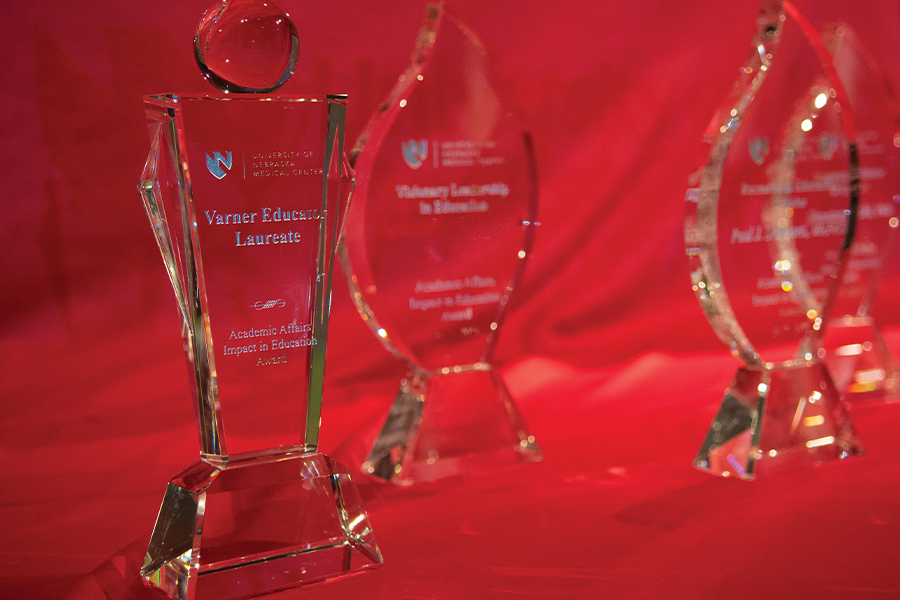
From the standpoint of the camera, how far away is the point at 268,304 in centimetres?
81

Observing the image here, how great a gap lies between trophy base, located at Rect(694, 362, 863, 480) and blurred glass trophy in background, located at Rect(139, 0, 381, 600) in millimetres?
465

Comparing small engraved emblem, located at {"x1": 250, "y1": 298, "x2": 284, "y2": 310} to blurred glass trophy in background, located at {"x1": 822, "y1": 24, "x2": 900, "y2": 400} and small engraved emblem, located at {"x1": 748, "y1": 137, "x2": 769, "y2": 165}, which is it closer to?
small engraved emblem, located at {"x1": 748, "y1": 137, "x2": 769, "y2": 165}

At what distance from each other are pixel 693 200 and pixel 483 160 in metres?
0.25

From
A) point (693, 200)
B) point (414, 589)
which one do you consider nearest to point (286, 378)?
point (414, 589)

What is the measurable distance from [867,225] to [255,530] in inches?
41.3

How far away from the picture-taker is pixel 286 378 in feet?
2.74

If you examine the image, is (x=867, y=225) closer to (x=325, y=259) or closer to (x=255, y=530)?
(x=325, y=259)

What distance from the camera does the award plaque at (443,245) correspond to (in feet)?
3.42

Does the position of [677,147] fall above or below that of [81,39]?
below

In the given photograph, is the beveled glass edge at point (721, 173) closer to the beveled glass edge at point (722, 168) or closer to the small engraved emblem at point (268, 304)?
the beveled glass edge at point (722, 168)

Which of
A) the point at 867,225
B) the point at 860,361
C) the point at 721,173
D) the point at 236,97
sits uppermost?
the point at 236,97

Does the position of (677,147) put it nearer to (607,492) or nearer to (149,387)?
(607,492)

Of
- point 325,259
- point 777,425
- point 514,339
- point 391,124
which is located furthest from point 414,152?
point 514,339

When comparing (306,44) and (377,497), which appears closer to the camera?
(377,497)
